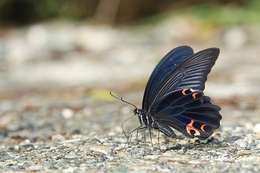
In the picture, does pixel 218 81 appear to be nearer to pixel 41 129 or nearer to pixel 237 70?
pixel 237 70

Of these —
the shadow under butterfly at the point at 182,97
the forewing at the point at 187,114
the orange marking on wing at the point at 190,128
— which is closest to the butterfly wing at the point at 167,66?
the shadow under butterfly at the point at 182,97

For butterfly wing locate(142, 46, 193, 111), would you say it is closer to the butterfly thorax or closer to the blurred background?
the butterfly thorax

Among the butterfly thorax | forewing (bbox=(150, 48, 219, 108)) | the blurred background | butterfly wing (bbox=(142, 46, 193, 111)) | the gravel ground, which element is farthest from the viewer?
the blurred background

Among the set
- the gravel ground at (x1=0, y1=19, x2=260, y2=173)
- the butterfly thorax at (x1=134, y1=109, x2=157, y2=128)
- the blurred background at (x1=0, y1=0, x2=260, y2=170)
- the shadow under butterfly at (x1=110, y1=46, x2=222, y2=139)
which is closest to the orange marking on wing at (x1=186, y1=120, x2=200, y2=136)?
the shadow under butterfly at (x1=110, y1=46, x2=222, y2=139)

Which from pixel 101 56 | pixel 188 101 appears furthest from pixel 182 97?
pixel 101 56

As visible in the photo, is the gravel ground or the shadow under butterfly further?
the shadow under butterfly

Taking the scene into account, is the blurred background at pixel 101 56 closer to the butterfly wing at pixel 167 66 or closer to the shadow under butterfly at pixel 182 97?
the shadow under butterfly at pixel 182 97

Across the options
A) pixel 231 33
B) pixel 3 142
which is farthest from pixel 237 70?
pixel 3 142

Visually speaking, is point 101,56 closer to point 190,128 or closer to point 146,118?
point 146,118
